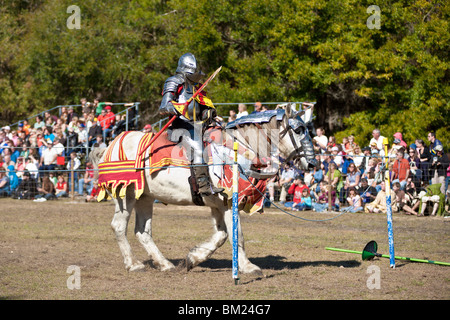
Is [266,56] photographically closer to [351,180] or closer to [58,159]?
[58,159]

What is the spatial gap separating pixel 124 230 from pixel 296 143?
2.97m

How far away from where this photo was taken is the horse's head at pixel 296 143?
8852mm

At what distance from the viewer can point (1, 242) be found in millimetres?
12320

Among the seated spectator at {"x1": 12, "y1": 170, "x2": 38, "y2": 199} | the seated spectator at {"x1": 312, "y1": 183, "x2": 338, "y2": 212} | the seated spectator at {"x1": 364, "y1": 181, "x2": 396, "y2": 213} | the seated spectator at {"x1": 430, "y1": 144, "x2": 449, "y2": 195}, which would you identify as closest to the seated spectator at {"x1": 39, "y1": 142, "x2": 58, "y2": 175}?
the seated spectator at {"x1": 12, "y1": 170, "x2": 38, "y2": 199}

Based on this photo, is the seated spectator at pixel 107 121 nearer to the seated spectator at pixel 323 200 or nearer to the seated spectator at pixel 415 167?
the seated spectator at pixel 323 200

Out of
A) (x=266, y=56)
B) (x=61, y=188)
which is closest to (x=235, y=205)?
(x=61, y=188)

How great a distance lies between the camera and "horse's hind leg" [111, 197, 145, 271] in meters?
9.59

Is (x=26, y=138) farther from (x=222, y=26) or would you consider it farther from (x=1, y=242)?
(x=1, y=242)

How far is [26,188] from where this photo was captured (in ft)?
71.1

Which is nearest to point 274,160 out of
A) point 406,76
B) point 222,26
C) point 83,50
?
point 406,76

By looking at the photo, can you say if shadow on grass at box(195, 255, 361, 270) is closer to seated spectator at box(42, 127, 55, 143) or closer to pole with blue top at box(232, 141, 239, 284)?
pole with blue top at box(232, 141, 239, 284)

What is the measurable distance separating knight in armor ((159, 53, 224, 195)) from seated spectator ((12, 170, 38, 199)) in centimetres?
1350
